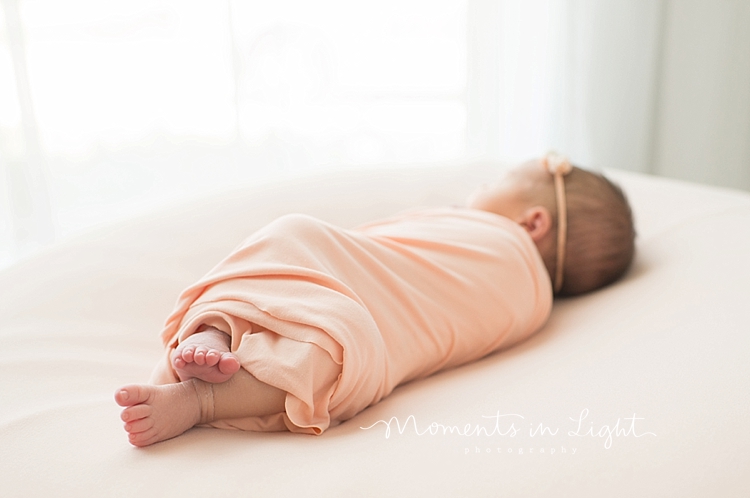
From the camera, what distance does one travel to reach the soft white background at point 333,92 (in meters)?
2.18

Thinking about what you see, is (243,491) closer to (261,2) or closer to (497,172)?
(497,172)

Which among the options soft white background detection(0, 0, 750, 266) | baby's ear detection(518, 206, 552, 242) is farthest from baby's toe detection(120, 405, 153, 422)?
soft white background detection(0, 0, 750, 266)

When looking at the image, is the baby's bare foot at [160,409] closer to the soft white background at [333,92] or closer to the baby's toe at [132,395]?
the baby's toe at [132,395]

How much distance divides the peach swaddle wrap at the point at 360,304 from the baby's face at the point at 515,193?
0.12m

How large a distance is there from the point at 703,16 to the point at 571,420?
2.42m

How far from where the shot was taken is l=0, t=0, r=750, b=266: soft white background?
2.18m

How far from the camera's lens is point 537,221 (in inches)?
52.9

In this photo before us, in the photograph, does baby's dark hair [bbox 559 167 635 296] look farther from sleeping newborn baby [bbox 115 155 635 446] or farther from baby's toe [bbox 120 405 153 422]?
baby's toe [bbox 120 405 153 422]

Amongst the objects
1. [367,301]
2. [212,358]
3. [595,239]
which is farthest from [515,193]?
[212,358]

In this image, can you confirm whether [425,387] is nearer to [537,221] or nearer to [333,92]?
[537,221]

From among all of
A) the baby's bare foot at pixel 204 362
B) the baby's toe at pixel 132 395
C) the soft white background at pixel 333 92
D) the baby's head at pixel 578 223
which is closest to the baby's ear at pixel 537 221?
the baby's head at pixel 578 223

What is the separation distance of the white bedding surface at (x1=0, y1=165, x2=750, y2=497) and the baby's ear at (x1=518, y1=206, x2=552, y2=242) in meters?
0.15

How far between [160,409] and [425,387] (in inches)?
15.7

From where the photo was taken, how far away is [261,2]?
2.34 metres
